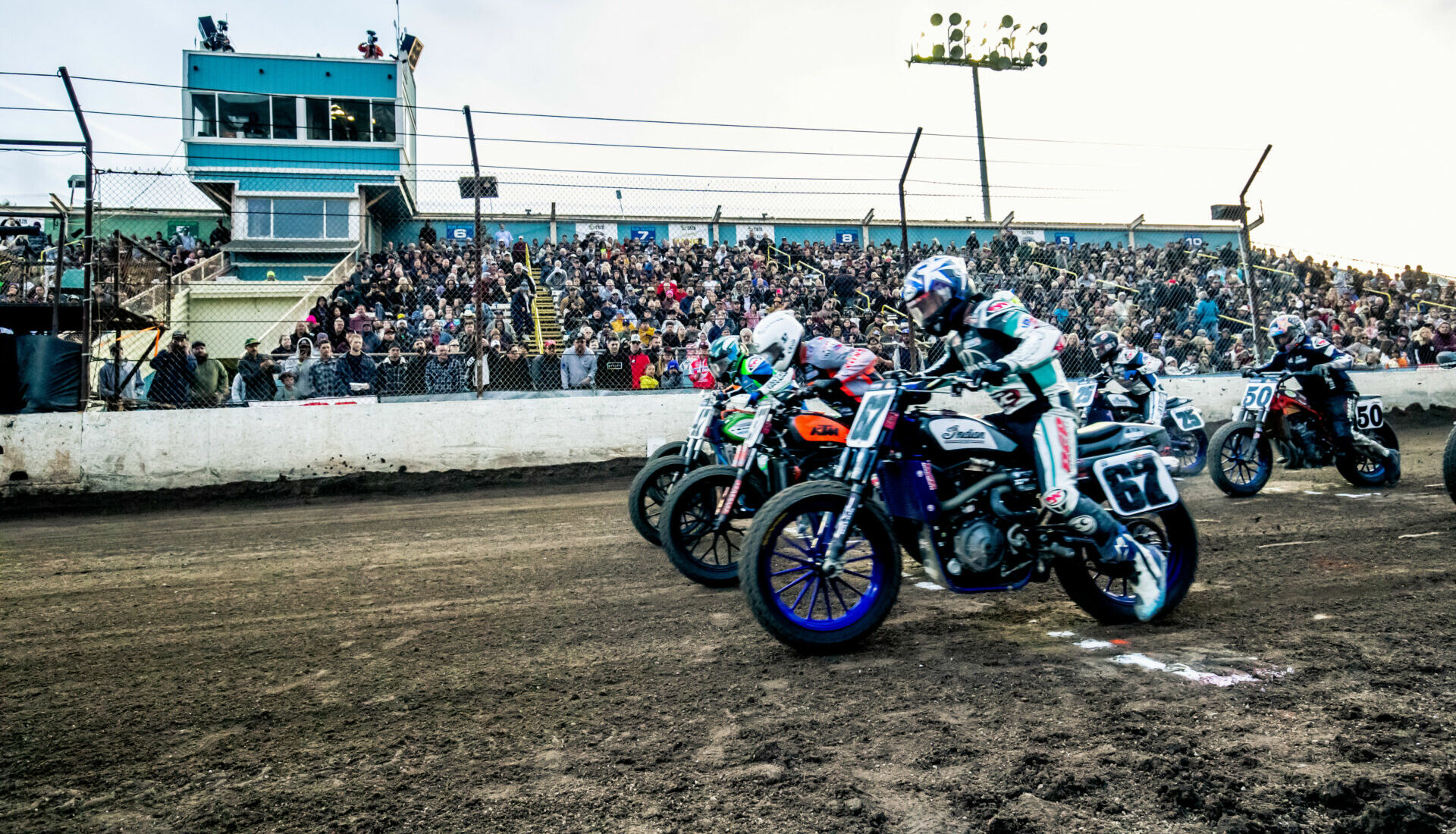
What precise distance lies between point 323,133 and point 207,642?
28.7m

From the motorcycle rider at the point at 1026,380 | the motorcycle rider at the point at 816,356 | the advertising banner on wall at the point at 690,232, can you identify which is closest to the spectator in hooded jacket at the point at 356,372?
the motorcycle rider at the point at 816,356

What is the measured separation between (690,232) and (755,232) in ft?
9.53

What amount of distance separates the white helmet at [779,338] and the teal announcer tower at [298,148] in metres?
23.0

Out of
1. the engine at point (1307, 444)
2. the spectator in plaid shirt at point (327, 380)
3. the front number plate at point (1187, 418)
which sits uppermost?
the spectator in plaid shirt at point (327, 380)

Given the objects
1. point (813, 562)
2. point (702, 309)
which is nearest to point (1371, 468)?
point (813, 562)

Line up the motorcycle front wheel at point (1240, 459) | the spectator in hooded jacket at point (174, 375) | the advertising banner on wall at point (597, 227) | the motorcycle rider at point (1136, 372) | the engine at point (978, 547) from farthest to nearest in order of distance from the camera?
the advertising banner on wall at point (597, 227), the spectator in hooded jacket at point (174, 375), the motorcycle rider at point (1136, 372), the motorcycle front wheel at point (1240, 459), the engine at point (978, 547)

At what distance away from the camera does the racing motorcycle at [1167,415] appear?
→ 8586 mm

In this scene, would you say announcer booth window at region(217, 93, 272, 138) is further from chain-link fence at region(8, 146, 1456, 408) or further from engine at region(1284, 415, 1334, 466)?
engine at region(1284, 415, 1334, 466)

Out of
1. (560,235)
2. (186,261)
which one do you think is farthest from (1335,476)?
(186,261)

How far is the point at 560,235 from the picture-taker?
2395 cm

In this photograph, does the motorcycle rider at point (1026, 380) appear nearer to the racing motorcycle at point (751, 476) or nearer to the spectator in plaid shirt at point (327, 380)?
the racing motorcycle at point (751, 476)

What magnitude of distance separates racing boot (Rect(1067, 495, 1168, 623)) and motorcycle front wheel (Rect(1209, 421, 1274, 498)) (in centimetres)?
476

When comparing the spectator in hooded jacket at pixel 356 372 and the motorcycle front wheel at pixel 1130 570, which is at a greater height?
the spectator in hooded jacket at pixel 356 372

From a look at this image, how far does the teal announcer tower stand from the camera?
2617cm
